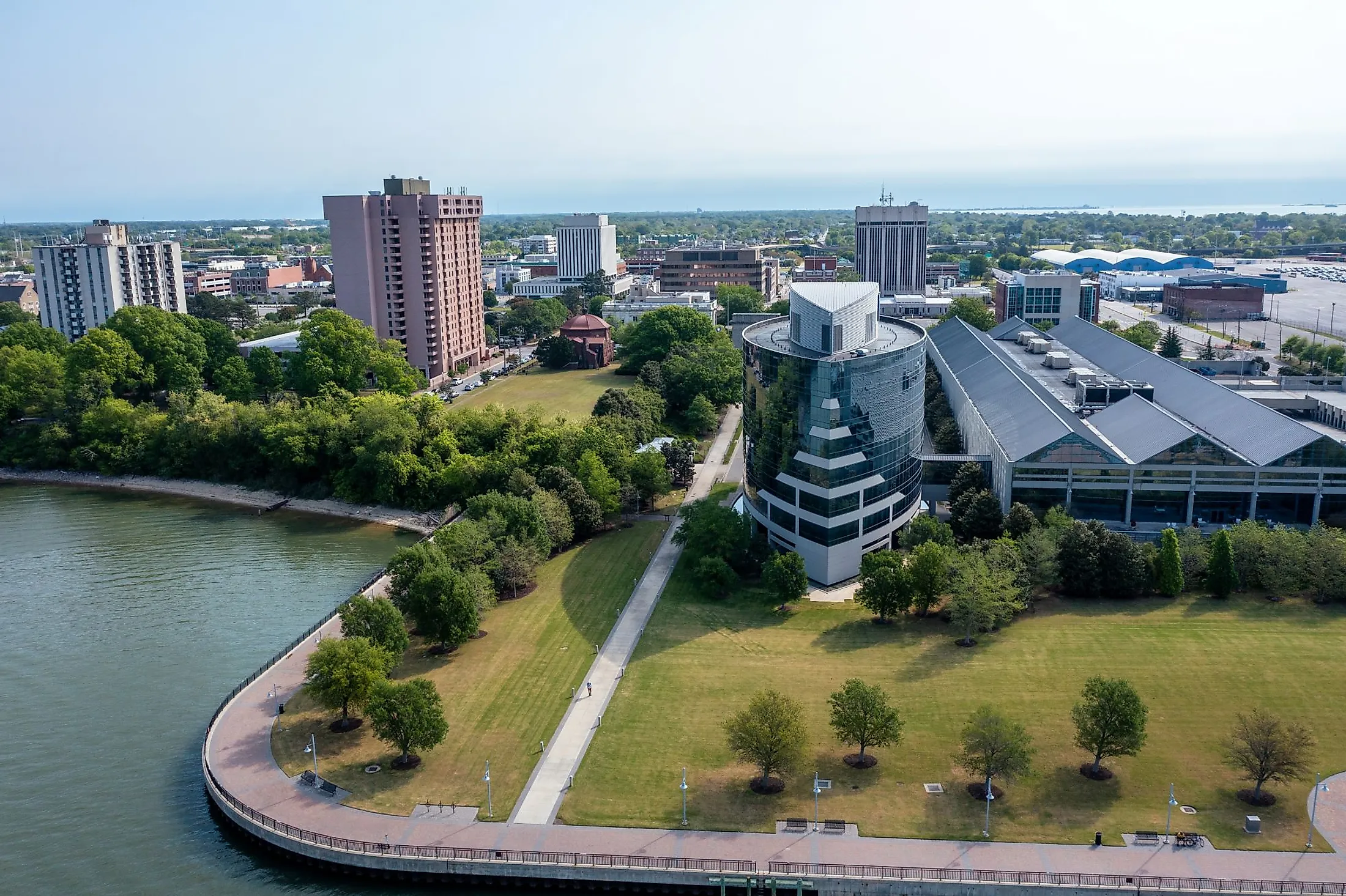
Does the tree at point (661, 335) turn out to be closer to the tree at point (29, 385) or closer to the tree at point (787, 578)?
the tree at point (29, 385)

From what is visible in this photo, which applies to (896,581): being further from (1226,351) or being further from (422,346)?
(1226,351)

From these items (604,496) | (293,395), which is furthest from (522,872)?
(293,395)

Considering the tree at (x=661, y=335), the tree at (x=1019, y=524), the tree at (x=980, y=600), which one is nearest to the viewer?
the tree at (x=980, y=600)

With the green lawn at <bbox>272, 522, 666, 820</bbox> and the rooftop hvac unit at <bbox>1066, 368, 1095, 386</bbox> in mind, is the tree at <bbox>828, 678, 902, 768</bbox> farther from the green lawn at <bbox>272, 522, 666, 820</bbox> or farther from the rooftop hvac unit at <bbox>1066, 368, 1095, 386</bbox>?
the rooftop hvac unit at <bbox>1066, 368, 1095, 386</bbox>

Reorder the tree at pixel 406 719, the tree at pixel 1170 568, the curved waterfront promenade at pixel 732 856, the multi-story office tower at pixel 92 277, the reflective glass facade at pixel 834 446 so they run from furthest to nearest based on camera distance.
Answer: the multi-story office tower at pixel 92 277 < the reflective glass facade at pixel 834 446 < the tree at pixel 1170 568 < the tree at pixel 406 719 < the curved waterfront promenade at pixel 732 856

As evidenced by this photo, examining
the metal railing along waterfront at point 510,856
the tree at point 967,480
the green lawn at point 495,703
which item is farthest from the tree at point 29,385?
the tree at point 967,480

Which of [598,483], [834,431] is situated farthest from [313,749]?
[834,431]

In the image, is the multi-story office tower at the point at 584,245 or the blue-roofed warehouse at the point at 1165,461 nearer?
the blue-roofed warehouse at the point at 1165,461

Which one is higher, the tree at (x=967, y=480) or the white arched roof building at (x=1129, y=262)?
the white arched roof building at (x=1129, y=262)

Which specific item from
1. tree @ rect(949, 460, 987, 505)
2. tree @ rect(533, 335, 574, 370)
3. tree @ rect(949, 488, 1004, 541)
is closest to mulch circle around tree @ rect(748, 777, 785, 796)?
tree @ rect(949, 488, 1004, 541)
